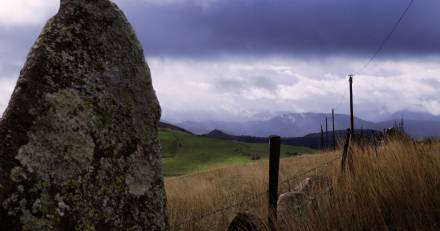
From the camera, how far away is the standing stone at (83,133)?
3.14m

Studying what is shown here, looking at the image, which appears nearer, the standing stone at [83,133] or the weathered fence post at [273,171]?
the standing stone at [83,133]

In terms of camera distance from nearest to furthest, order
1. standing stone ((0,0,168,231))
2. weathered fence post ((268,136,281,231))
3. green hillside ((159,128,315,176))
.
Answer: standing stone ((0,0,168,231)) < weathered fence post ((268,136,281,231)) < green hillside ((159,128,315,176))

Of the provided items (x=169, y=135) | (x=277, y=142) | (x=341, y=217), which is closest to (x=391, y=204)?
(x=341, y=217)

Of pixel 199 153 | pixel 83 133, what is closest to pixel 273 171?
pixel 83 133

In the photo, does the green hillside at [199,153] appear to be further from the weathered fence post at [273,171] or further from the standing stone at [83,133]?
the standing stone at [83,133]

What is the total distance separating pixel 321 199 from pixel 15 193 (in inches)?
145

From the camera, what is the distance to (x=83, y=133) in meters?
3.54

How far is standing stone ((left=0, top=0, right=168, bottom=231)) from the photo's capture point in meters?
3.14

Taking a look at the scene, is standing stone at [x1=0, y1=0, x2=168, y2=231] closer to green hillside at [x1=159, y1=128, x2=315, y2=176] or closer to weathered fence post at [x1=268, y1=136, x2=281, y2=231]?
weathered fence post at [x1=268, y1=136, x2=281, y2=231]

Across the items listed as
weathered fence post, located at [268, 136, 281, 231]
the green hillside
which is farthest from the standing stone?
the green hillside

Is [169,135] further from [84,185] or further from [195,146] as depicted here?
[84,185]

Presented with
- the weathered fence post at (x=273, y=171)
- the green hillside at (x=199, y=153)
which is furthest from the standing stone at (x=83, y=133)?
the green hillside at (x=199, y=153)

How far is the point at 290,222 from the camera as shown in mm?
5172

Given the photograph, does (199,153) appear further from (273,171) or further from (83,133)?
(83,133)
